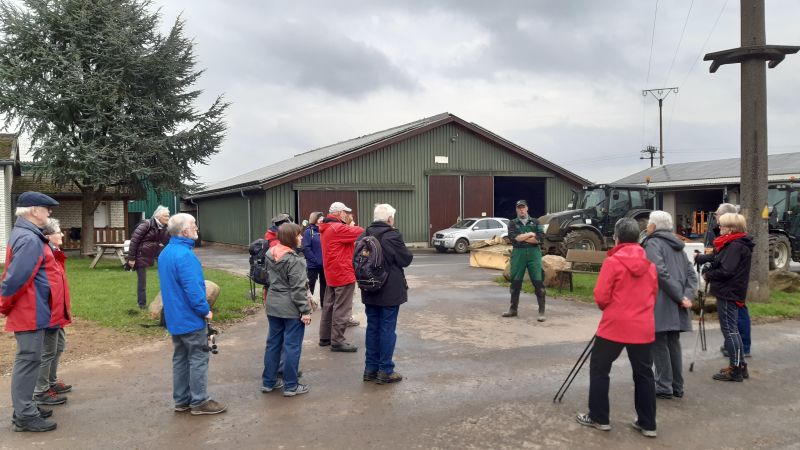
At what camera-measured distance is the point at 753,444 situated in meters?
4.57

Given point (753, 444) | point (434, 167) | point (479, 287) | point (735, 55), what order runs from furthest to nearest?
point (434, 167) < point (479, 287) < point (735, 55) < point (753, 444)

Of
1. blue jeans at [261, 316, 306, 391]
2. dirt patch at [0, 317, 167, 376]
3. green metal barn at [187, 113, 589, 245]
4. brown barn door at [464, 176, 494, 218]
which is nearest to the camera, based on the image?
blue jeans at [261, 316, 306, 391]

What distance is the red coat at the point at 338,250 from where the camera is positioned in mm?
7355

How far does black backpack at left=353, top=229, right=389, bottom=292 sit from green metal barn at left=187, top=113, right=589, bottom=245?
1836 centimetres

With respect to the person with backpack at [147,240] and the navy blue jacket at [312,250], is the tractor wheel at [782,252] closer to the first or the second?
the navy blue jacket at [312,250]

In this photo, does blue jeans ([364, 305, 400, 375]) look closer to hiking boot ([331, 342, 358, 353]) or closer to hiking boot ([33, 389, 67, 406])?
hiking boot ([331, 342, 358, 353])

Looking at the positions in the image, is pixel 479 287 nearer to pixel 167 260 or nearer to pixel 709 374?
pixel 709 374

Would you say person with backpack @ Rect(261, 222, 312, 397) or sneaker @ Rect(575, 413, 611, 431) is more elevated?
person with backpack @ Rect(261, 222, 312, 397)

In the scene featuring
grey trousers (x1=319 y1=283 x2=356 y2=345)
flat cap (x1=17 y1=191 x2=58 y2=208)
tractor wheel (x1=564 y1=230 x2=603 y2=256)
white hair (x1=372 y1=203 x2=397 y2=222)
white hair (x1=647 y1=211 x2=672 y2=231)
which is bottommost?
grey trousers (x1=319 y1=283 x2=356 y2=345)

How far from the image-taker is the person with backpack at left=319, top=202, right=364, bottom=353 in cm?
735

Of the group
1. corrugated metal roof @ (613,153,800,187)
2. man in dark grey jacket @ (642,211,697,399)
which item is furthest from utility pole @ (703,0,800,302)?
corrugated metal roof @ (613,153,800,187)

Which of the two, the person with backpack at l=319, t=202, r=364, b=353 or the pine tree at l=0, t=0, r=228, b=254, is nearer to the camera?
the person with backpack at l=319, t=202, r=364, b=353

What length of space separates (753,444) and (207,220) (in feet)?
107

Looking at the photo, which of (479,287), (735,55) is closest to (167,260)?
(479,287)
